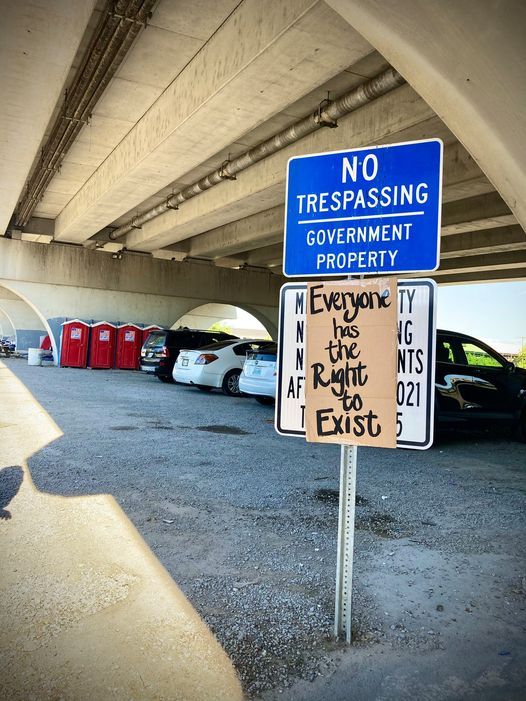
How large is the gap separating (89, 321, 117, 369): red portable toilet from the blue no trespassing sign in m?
22.0

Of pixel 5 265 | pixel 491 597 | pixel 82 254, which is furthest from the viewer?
pixel 82 254

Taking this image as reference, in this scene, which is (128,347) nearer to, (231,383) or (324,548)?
(231,383)

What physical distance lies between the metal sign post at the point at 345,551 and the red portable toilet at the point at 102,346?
73.1ft

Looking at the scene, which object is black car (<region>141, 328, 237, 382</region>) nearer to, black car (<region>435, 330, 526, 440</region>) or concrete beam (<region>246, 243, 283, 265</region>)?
concrete beam (<region>246, 243, 283, 265</region>)

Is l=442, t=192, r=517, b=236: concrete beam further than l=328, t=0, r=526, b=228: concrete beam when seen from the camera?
Yes

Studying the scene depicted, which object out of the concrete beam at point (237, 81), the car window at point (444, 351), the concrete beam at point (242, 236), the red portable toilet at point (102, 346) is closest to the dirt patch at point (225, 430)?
the car window at point (444, 351)

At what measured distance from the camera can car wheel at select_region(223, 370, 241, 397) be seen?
49.9 ft

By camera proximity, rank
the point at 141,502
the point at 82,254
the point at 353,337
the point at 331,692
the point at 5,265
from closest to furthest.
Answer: the point at 331,692 → the point at 353,337 → the point at 141,502 → the point at 5,265 → the point at 82,254

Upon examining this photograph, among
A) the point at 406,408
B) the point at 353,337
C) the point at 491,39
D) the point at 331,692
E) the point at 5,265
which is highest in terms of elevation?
the point at 5,265

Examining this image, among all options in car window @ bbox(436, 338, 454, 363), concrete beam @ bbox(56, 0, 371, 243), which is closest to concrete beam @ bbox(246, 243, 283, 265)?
concrete beam @ bbox(56, 0, 371, 243)

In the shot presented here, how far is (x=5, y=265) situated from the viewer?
2370 centimetres

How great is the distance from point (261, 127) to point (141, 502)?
9.00 metres

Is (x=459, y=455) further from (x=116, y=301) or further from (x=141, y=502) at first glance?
(x=116, y=301)

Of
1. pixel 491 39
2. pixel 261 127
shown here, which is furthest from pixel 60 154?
pixel 491 39
